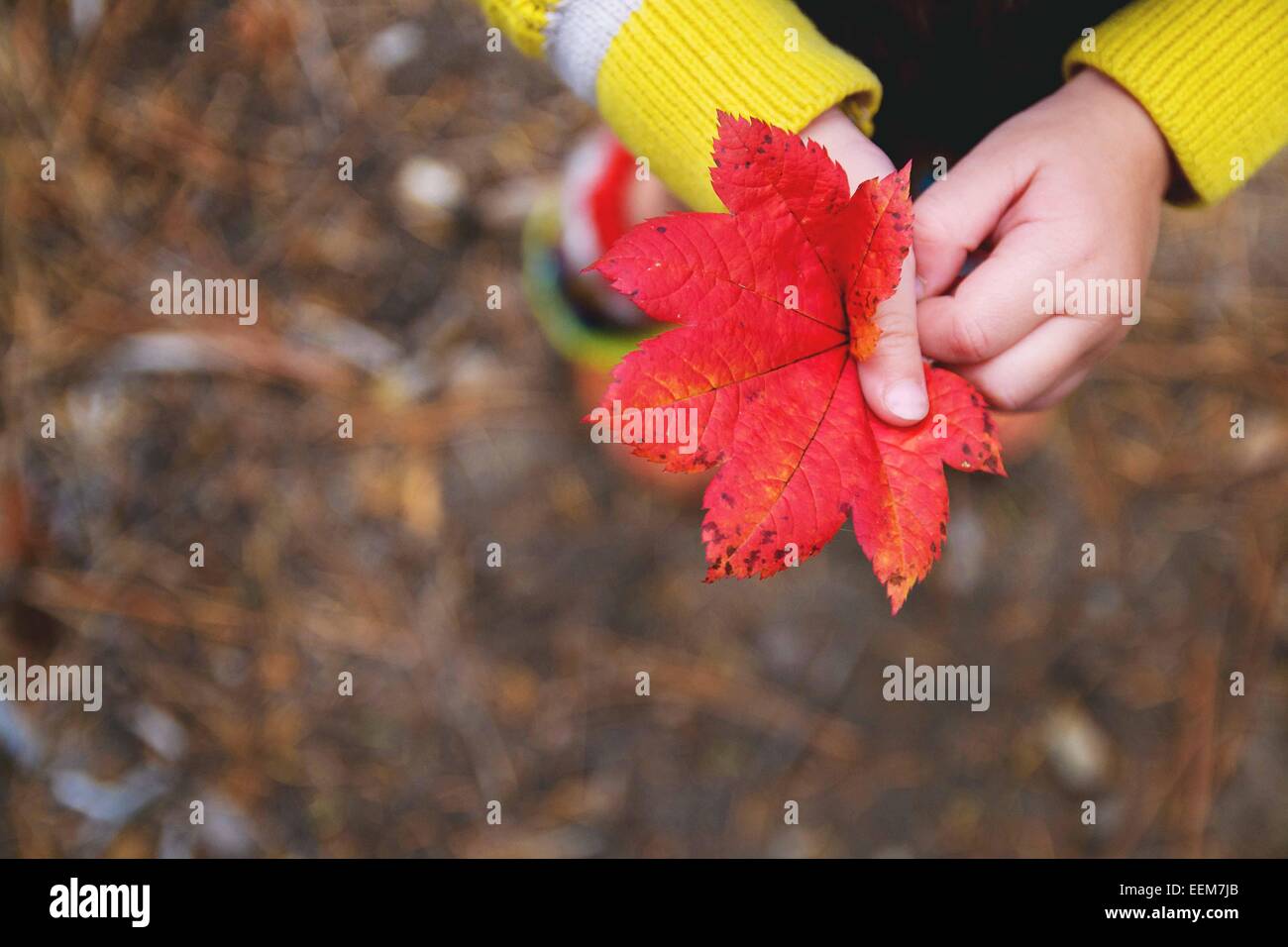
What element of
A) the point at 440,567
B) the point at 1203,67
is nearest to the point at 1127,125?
the point at 1203,67

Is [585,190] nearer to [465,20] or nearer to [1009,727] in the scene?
[465,20]

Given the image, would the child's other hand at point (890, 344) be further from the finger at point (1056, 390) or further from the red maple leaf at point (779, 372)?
the finger at point (1056, 390)

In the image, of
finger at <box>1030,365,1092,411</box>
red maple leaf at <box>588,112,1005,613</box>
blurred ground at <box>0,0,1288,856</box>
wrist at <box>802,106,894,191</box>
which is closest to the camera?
red maple leaf at <box>588,112,1005,613</box>

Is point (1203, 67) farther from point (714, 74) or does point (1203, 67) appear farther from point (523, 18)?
point (523, 18)

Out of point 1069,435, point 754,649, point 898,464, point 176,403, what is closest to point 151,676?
point 176,403

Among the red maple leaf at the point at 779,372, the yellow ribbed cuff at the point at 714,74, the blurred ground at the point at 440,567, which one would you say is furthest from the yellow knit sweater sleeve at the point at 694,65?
the blurred ground at the point at 440,567

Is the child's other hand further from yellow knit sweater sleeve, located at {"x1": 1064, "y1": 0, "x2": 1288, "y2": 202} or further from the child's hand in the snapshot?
yellow knit sweater sleeve, located at {"x1": 1064, "y1": 0, "x2": 1288, "y2": 202}

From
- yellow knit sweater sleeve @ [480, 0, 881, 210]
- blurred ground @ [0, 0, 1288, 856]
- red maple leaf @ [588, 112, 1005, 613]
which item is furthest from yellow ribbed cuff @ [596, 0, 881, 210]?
blurred ground @ [0, 0, 1288, 856]
